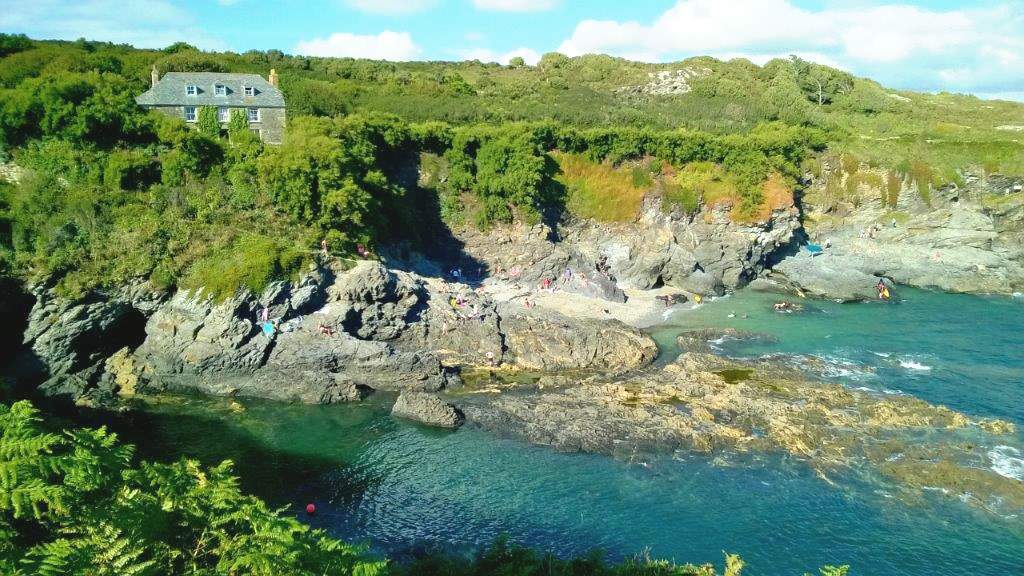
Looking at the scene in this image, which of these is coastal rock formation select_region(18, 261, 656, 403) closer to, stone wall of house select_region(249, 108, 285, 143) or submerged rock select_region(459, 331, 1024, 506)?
submerged rock select_region(459, 331, 1024, 506)

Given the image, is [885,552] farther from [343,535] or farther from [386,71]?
[386,71]

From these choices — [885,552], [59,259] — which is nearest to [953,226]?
[885,552]

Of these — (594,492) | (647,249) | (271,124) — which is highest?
(271,124)

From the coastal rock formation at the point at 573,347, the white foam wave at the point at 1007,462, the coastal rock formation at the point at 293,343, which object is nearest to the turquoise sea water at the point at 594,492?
the white foam wave at the point at 1007,462

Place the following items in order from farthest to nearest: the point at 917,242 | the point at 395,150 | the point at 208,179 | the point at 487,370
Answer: the point at 917,242 < the point at 395,150 < the point at 208,179 < the point at 487,370

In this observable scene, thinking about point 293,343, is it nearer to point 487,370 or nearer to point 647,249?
point 487,370

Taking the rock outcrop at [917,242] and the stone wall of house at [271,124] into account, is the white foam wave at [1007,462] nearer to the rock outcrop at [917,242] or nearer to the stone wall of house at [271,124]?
the rock outcrop at [917,242]

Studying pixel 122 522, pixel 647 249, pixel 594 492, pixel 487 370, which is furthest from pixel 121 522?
pixel 647 249
